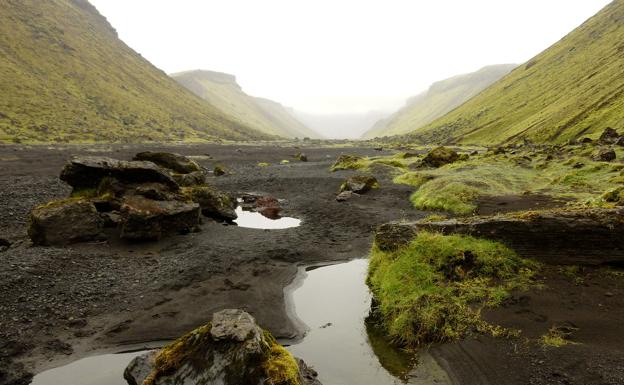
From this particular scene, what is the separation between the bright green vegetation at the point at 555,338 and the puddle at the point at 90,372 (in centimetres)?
1133

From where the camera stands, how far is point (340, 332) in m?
13.9

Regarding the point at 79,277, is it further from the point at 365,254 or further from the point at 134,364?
the point at 365,254

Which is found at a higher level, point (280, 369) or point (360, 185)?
point (280, 369)

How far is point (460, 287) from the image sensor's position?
14.2 metres

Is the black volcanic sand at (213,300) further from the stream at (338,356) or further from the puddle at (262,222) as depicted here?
the puddle at (262,222)

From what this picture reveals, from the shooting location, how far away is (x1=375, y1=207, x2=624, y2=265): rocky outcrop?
1409 centimetres

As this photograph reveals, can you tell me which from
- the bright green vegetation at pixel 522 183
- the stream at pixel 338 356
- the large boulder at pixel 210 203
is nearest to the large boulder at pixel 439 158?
the bright green vegetation at pixel 522 183

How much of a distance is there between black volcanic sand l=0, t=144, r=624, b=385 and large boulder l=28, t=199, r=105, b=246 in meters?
0.82

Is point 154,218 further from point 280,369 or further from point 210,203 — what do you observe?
point 280,369

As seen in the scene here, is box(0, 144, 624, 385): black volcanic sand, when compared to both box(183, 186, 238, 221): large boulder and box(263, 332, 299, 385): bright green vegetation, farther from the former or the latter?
box(263, 332, 299, 385): bright green vegetation

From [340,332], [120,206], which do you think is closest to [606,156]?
[340,332]

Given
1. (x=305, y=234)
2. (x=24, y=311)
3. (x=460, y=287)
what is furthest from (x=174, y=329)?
(x=305, y=234)

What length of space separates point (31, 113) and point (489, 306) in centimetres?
12216

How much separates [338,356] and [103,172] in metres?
20.0
